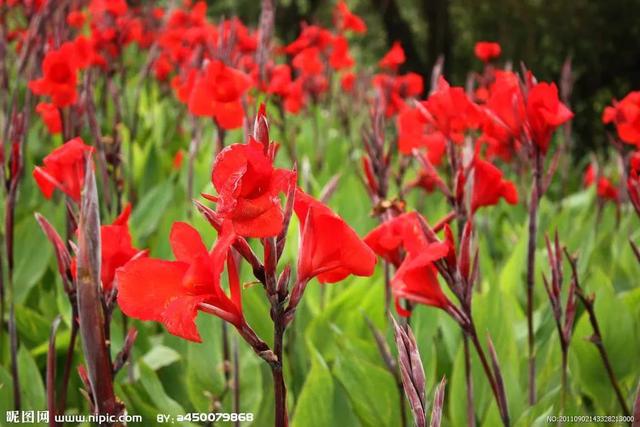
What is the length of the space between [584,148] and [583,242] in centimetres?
385

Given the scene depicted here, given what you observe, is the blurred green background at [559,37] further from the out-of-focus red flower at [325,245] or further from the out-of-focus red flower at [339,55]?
the out-of-focus red flower at [325,245]

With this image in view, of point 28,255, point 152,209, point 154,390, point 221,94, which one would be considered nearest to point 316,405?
point 154,390

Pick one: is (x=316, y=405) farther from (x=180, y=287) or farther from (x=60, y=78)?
(x=60, y=78)

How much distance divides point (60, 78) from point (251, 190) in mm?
1146

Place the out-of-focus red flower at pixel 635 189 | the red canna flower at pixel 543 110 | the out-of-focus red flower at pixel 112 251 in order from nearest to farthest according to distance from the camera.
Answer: the out-of-focus red flower at pixel 112 251 → the out-of-focus red flower at pixel 635 189 → the red canna flower at pixel 543 110

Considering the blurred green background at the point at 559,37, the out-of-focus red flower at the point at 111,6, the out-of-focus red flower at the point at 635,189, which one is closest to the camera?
the out-of-focus red flower at the point at 635,189

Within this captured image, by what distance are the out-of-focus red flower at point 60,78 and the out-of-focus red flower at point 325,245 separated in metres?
1.06

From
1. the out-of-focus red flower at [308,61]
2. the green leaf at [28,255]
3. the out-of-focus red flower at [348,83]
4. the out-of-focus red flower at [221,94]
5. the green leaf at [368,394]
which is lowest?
the green leaf at [368,394]

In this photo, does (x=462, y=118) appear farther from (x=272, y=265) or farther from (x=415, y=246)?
(x=272, y=265)

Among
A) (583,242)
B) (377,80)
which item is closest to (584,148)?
(377,80)

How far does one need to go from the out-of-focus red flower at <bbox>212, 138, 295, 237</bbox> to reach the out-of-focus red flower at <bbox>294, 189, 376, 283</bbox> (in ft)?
0.21

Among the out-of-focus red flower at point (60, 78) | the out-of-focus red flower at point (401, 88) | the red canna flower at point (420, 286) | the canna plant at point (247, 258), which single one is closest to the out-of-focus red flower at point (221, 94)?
the out-of-focus red flower at point (60, 78)

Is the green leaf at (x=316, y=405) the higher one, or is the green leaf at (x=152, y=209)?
the green leaf at (x=152, y=209)

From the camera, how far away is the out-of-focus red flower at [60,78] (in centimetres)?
152
